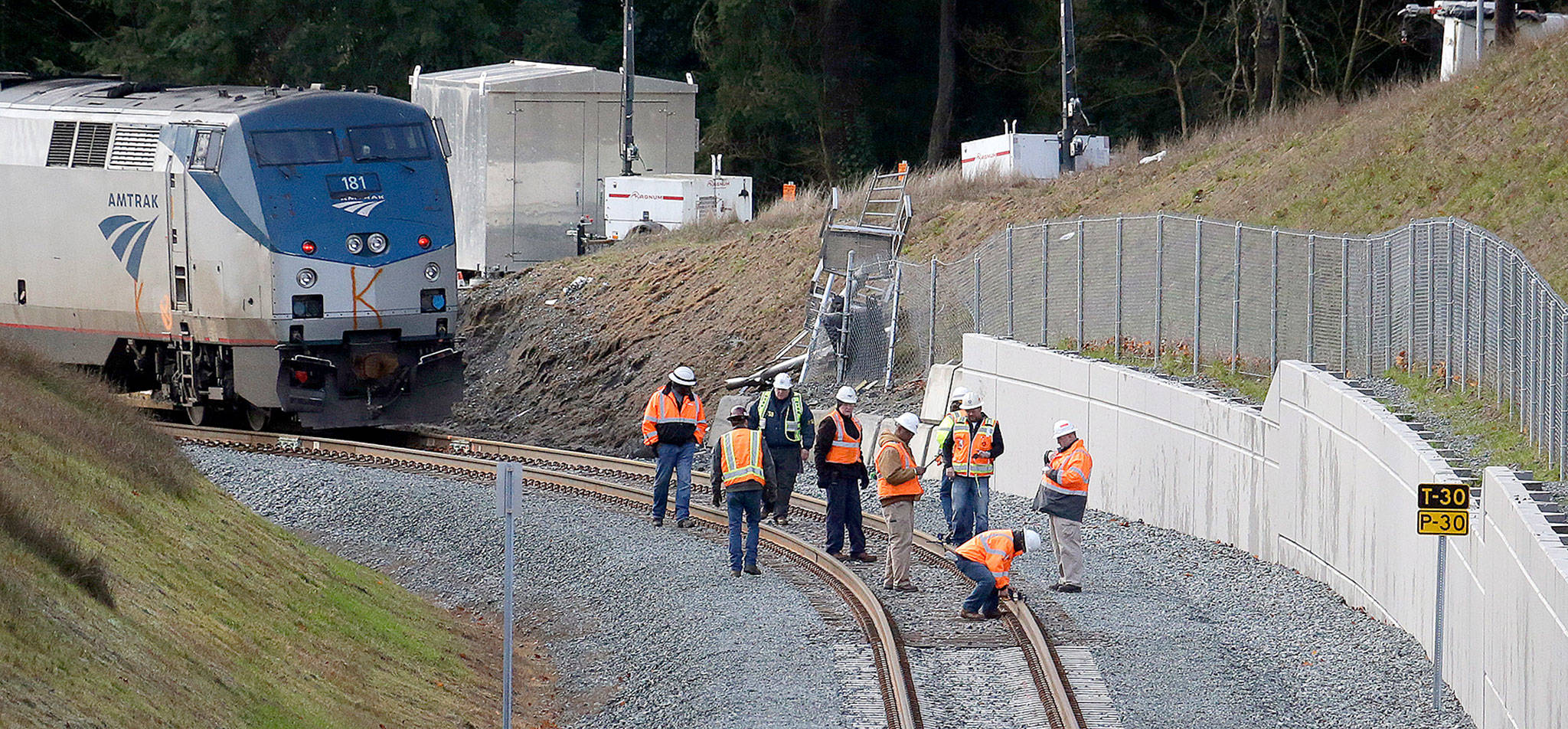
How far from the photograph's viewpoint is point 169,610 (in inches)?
417

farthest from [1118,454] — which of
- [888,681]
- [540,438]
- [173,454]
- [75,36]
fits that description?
[75,36]

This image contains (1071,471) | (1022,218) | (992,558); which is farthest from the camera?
(1022,218)

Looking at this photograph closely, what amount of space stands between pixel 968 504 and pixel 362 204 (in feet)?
32.0

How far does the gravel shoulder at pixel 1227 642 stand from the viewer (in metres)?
11.0

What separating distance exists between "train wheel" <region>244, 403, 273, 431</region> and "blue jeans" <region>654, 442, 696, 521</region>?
776 centimetres

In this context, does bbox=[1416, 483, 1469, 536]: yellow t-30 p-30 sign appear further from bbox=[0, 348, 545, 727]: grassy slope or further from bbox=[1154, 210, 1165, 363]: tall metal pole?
bbox=[1154, 210, 1165, 363]: tall metal pole

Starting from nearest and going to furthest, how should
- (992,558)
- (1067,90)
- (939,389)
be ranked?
(992,558) < (939,389) < (1067,90)

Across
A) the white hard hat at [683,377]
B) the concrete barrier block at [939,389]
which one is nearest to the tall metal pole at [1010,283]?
the concrete barrier block at [939,389]

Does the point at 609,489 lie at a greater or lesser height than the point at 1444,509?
lesser

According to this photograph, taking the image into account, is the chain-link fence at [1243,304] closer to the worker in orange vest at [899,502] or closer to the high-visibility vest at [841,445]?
the worker in orange vest at [899,502]

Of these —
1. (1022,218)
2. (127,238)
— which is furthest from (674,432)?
(1022,218)

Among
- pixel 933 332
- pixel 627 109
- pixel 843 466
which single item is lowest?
pixel 843 466

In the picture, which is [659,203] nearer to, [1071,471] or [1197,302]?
[1197,302]

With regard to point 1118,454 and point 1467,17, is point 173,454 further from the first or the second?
point 1467,17
